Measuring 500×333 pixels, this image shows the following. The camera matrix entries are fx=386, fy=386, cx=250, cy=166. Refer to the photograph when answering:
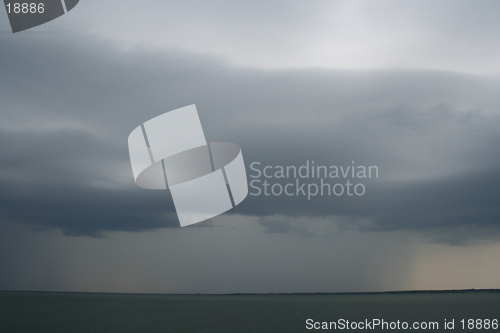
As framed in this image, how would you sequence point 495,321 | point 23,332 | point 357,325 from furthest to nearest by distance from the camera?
point 495,321, point 357,325, point 23,332

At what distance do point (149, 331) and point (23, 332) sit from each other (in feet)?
51.5

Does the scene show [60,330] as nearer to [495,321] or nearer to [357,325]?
[357,325]

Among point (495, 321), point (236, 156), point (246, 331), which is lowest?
point (495, 321)

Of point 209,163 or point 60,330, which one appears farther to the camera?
point 60,330

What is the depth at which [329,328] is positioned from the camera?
185ft

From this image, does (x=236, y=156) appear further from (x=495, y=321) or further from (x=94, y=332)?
(x=495, y=321)

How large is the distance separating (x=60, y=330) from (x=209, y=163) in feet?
109

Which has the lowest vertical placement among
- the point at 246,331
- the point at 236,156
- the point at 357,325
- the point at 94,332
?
the point at 357,325

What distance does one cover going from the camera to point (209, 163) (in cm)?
4028

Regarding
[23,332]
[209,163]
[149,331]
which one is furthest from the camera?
[149,331]

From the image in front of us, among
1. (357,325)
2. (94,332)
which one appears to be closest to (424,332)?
(357,325)

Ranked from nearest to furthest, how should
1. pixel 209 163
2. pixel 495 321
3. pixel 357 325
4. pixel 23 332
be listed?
pixel 209 163
pixel 23 332
pixel 357 325
pixel 495 321

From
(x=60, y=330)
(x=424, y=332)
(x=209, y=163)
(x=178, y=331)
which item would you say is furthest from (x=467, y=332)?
(x=60, y=330)

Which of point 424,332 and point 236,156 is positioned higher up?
point 236,156
